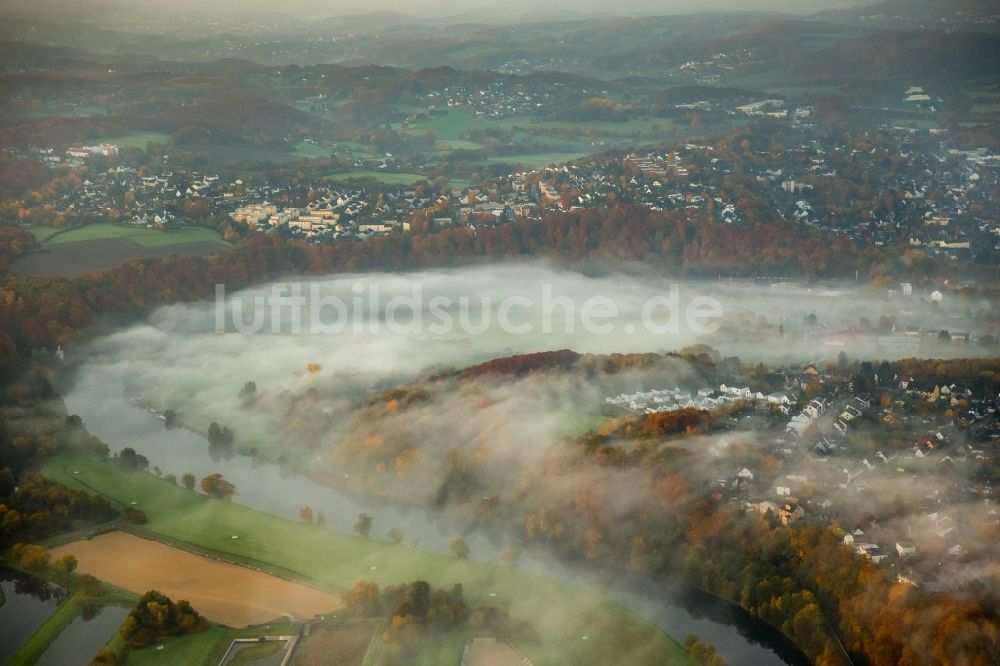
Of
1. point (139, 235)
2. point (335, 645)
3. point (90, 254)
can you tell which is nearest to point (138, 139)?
point (139, 235)

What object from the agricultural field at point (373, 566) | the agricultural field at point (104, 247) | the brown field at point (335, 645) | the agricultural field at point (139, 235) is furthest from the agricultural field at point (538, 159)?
the brown field at point (335, 645)

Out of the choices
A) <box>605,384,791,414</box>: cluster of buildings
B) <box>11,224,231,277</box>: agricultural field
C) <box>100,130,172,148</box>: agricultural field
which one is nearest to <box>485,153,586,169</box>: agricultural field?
<box>100,130,172,148</box>: agricultural field

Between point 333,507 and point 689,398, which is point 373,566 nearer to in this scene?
point 333,507

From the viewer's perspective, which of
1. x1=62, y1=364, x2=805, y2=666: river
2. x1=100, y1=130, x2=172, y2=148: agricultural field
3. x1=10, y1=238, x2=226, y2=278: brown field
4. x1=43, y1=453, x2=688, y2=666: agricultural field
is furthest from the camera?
x1=100, y1=130, x2=172, y2=148: agricultural field

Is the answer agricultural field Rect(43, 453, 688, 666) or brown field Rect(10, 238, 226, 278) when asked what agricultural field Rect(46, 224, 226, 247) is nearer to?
brown field Rect(10, 238, 226, 278)

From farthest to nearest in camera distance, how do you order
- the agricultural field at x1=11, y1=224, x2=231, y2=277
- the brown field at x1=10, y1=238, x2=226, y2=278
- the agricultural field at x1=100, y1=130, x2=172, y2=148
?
the agricultural field at x1=100, y1=130, x2=172, y2=148, the agricultural field at x1=11, y1=224, x2=231, y2=277, the brown field at x1=10, y1=238, x2=226, y2=278
